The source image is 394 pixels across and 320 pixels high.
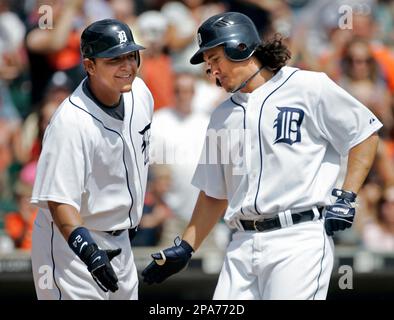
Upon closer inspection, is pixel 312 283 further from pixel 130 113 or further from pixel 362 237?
pixel 362 237

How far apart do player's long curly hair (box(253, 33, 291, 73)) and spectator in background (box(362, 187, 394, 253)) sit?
11.3 feet

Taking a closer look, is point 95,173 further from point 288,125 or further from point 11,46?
point 11,46

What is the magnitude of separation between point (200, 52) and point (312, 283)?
123 cm

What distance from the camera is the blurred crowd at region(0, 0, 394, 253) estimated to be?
794 centimetres

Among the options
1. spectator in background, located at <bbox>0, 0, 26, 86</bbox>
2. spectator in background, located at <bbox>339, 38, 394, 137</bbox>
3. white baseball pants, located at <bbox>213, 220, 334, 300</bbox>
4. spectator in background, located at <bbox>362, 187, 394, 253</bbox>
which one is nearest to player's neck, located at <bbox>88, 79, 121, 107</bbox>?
white baseball pants, located at <bbox>213, 220, 334, 300</bbox>

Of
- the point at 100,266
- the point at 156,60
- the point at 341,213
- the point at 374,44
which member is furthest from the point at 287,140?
the point at 374,44

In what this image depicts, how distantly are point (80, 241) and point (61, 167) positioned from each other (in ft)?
1.28

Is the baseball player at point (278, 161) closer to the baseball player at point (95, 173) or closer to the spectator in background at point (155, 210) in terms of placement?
the baseball player at point (95, 173)

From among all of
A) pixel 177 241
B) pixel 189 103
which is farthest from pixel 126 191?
pixel 189 103

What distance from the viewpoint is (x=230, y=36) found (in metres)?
Answer: 4.88

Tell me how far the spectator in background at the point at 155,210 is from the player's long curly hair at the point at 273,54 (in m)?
3.02

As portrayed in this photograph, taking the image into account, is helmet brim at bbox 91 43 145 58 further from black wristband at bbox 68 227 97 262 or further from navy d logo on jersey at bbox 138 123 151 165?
black wristband at bbox 68 227 97 262

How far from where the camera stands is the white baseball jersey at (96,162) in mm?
4863

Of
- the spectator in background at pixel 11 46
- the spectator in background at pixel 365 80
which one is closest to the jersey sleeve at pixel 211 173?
the spectator in background at pixel 11 46
